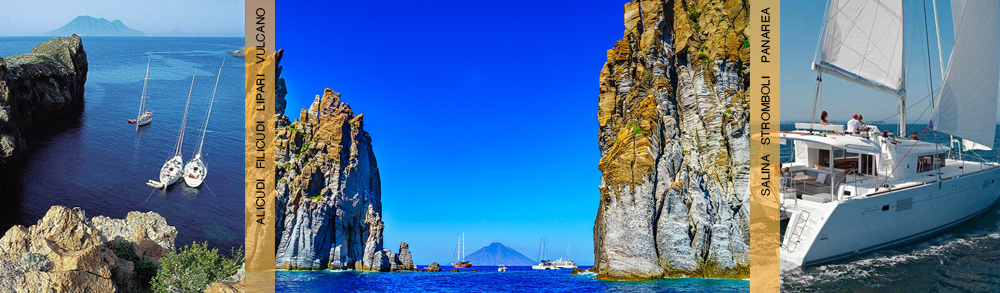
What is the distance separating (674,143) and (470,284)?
46.3 ft

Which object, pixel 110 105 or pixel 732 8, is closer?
pixel 110 105

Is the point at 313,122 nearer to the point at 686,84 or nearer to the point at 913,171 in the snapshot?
the point at 686,84

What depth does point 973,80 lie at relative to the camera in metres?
27.4

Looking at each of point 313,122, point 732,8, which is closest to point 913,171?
point 732,8

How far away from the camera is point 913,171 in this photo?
89.2 ft

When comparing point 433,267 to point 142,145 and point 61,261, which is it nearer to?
point 142,145

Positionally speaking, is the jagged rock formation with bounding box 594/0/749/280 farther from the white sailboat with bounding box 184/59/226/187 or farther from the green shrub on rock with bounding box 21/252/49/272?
the green shrub on rock with bounding box 21/252/49/272

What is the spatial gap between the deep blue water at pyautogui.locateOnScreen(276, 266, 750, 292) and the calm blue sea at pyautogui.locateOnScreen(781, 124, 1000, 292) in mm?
4262

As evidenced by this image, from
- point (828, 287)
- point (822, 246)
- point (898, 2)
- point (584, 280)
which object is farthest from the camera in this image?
point (584, 280)

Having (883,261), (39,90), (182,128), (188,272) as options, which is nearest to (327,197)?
(182,128)

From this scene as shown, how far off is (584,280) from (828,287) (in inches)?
475

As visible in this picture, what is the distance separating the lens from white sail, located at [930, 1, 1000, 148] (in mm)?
26766

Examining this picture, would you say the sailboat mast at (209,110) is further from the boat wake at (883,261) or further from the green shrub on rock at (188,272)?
the boat wake at (883,261)

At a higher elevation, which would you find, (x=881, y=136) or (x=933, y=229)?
(x=881, y=136)
